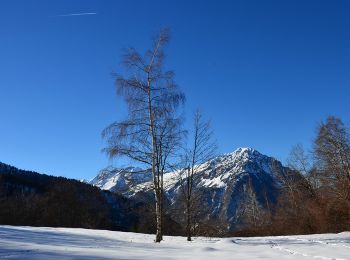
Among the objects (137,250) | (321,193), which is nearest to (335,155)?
(321,193)

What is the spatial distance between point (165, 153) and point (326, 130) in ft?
65.9

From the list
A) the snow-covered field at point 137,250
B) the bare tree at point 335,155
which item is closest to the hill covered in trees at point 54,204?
the bare tree at point 335,155

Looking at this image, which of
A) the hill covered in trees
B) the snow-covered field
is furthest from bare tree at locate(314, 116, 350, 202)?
the hill covered in trees

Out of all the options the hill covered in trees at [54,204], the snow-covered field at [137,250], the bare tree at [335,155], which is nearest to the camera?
the snow-covered field at [137,250]

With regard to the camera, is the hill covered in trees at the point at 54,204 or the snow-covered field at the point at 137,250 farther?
the hill covered in trees at the point at 54,204

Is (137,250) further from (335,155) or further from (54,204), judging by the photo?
(54,204)

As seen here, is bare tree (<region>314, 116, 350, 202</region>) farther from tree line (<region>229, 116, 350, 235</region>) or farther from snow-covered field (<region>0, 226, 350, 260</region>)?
snow-covered field (<region>0, 226, 350, 260</region>)

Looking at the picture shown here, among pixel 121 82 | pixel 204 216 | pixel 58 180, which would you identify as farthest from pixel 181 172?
pixel 58 180

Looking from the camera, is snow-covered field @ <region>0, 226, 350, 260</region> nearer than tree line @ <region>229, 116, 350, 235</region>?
Yes

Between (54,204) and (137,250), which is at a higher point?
(54,204)

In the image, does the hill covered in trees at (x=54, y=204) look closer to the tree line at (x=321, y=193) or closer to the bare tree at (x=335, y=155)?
the tree line at (x=321, y=193)

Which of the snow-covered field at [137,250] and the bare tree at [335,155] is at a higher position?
the bare tree at [335,155]

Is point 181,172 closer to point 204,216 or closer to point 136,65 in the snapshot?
point 204,216

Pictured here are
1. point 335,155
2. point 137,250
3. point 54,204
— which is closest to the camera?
point 137,250
